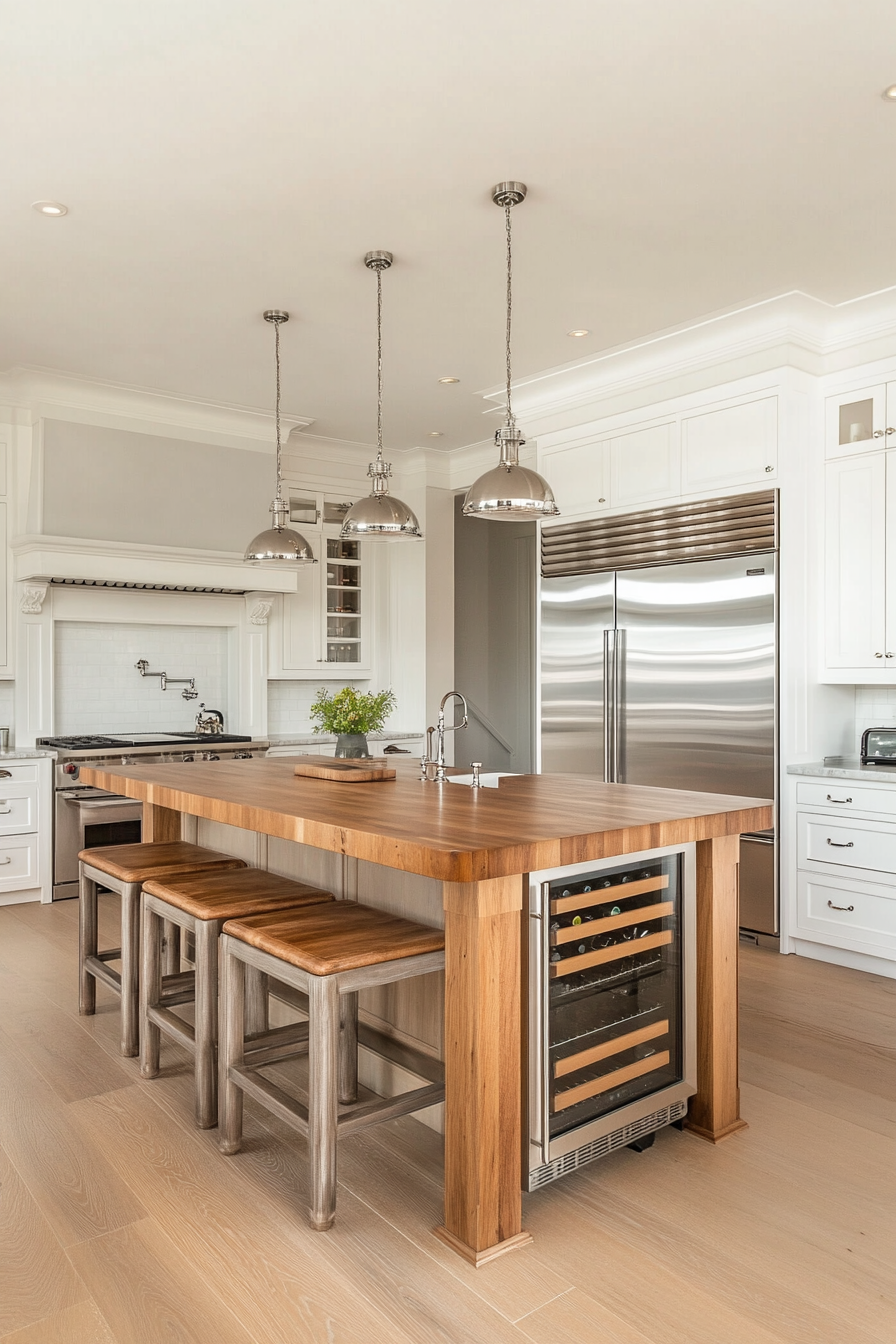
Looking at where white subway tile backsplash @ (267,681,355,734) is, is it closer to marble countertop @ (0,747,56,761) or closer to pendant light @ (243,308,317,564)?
marble countertop @ (0,747,56,761)

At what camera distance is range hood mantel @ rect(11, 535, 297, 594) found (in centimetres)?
517

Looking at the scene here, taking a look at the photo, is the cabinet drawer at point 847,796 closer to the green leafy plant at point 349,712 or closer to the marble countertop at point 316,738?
the green leafy plant at point 349,712

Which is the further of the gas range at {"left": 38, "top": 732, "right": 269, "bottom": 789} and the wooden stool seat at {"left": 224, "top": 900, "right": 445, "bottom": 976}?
the gas range at {"left": 38, "top": 732, "right": 269, "bottom": 789}

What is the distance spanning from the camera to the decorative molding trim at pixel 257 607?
6.24 metres

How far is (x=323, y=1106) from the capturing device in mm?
2088

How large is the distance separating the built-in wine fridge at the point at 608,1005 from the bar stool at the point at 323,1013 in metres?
0.28

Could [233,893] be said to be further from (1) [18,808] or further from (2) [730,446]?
(2) [730,446]

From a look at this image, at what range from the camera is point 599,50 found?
2.50 meters

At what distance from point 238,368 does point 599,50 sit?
2.98 m

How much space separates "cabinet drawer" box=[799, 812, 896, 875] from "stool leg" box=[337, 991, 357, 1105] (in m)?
2.48

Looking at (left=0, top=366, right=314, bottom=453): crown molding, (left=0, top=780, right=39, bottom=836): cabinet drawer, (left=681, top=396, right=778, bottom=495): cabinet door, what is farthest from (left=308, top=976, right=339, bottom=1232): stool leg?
(left=0, top=366, right=314, bottom=453): crown molding

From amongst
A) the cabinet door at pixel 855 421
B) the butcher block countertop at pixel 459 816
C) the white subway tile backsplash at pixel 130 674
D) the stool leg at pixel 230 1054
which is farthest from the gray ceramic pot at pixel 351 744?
the white subway tile backsplash at pixel 130 674

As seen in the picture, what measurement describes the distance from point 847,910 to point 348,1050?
2.47 metres

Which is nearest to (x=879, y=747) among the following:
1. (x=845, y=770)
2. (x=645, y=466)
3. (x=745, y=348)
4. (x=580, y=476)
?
(x=845, y=770)
